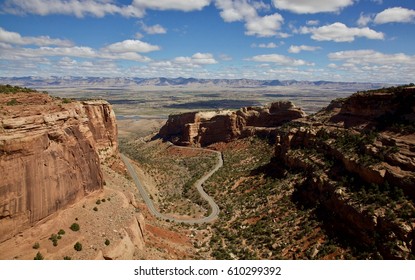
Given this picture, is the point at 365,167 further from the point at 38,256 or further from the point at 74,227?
the point at 38,256

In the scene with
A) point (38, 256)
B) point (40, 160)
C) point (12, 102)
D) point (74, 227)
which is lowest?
point (38, 256)

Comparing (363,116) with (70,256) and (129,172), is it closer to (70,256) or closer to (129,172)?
(129,172)

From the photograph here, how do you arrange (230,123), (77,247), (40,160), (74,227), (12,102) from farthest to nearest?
(230,123) < (12,102) < (74,227) < (40,160) < (77,247)

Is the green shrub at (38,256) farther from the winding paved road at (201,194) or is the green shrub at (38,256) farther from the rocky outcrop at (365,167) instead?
the winding paved road at (201,194)

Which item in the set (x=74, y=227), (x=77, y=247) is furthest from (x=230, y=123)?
(x=77, y=247)

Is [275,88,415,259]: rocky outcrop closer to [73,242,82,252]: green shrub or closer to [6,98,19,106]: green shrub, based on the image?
[73,242,82,252]: green shrub

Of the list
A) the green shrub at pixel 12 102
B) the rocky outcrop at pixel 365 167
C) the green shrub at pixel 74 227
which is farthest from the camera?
the rocky outcrop at pixel 365 167

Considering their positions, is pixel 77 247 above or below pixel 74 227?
below

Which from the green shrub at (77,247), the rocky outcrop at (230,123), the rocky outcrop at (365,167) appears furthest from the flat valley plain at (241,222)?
the rocky outcrop at (230,123)
